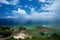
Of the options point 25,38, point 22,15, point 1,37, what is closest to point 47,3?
point 22,15

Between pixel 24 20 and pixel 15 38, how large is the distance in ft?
1.05

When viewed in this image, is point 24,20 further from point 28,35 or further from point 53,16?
point 53,16

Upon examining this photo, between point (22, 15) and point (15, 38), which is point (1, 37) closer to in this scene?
point (15, 38)

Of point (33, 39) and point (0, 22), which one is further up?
point (0, 22)

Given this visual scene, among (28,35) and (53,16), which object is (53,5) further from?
(28,35)

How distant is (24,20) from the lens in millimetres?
3178

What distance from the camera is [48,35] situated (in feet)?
10.3

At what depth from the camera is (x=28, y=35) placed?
3143 millimetres

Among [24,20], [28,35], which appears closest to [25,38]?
[28,35]

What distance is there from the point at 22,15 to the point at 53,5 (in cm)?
52

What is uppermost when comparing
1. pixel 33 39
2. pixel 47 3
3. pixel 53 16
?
pixel 47 3

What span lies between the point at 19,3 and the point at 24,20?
0.28 meters

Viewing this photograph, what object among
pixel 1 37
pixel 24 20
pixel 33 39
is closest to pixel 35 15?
pixel 24 20

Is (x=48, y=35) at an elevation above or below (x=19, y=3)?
below
